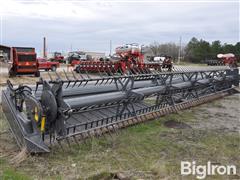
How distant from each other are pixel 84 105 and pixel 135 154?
1011 millimetres

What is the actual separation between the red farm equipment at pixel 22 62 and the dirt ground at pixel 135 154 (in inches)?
494

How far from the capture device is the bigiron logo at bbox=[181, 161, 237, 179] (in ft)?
12.6

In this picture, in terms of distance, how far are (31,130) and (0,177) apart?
0.85 metres

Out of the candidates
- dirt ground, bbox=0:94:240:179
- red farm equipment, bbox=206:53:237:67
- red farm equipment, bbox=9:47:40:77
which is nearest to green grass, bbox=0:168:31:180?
dirt ground, bbox=0:94:240:179

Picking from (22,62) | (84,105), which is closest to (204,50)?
(22,62)

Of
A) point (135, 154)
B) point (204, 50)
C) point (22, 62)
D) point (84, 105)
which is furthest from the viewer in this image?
point (204, 50)

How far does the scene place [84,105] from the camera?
4641 mm

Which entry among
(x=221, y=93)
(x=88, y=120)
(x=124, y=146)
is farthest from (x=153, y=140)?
(x=221, y=93)

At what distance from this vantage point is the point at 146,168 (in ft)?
12.8

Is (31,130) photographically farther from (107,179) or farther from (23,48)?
(23,48)

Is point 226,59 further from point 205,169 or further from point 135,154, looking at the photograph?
point 205,169

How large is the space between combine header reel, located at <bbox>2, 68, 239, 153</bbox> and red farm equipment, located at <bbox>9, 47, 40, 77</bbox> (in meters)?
12.5

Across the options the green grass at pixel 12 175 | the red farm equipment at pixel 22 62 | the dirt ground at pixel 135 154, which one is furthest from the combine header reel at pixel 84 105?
the red farm equipment at pixel 22 62

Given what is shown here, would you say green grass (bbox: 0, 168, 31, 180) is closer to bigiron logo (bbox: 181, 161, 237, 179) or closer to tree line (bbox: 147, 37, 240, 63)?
bigiron logo (bbox: 181, 161, 237, 179)
